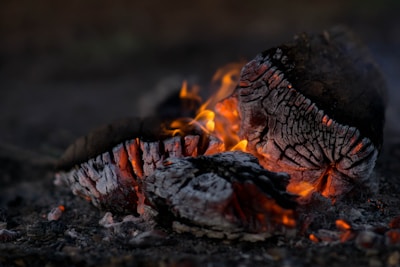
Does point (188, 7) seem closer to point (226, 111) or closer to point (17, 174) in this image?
point (17, 174)

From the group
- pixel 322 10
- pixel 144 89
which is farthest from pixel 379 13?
pixel 144 89

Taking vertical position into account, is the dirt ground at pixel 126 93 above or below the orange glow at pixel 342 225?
above

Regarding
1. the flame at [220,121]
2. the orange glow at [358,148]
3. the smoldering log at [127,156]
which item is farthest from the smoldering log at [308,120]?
the smoldering log at [127,156]

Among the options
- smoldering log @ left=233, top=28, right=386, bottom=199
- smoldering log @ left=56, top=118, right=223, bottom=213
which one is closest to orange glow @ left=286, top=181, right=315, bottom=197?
smoldering log @ left=233, top=28, right=386, bottom=199

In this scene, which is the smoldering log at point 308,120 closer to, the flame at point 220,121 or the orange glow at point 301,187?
the orange glow at point 301,187

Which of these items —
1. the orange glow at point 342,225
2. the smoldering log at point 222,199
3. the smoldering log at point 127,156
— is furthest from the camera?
the smoldering log at point 127,156
